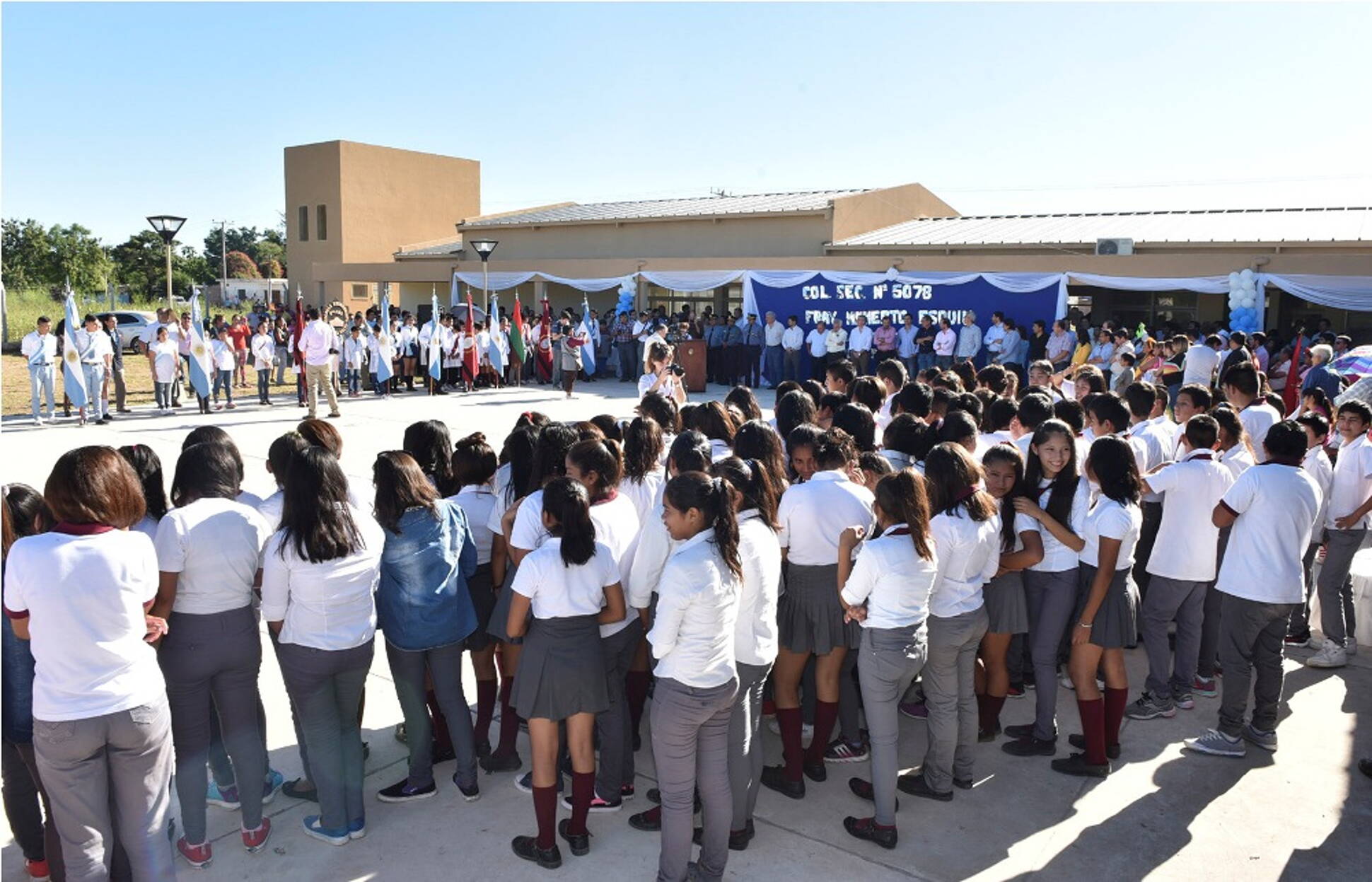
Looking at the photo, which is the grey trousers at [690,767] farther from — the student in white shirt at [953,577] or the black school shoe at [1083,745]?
the black school shoe at [1083,745]

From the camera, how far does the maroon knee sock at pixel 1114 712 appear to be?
4.34 metres

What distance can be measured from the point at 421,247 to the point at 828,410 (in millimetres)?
30401

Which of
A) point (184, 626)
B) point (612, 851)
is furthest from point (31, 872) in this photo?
point (612, 851)

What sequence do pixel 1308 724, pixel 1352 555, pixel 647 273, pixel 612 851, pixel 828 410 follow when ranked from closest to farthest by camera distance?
pixel 612 851 < pixel 1308 724 < pixel 1352 555 < pixel 828 410 < pixel 647 273

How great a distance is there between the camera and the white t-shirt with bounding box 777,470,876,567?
13.1ft

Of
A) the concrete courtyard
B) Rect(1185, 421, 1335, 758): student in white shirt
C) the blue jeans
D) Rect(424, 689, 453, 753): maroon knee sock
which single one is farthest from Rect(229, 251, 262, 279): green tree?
Rect(1185, 421, 1335, 758): student in white shirt

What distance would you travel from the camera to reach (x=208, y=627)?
342cm

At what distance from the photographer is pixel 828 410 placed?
613 centimetres

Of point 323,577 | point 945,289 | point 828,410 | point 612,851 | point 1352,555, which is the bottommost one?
point 612,851

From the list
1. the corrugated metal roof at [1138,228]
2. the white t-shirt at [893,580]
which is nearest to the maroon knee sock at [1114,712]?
the white t-shirt at [893,580]

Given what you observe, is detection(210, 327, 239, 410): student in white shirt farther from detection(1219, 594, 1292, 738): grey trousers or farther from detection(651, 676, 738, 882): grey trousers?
detection(1219, 594, 1292, 738): grey trousers

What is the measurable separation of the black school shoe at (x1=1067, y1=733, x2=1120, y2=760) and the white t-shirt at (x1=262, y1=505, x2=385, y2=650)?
317cm

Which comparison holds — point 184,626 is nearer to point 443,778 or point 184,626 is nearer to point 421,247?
point 443,778

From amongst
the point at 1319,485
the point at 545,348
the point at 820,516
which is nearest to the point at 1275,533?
the point at 1319,485
